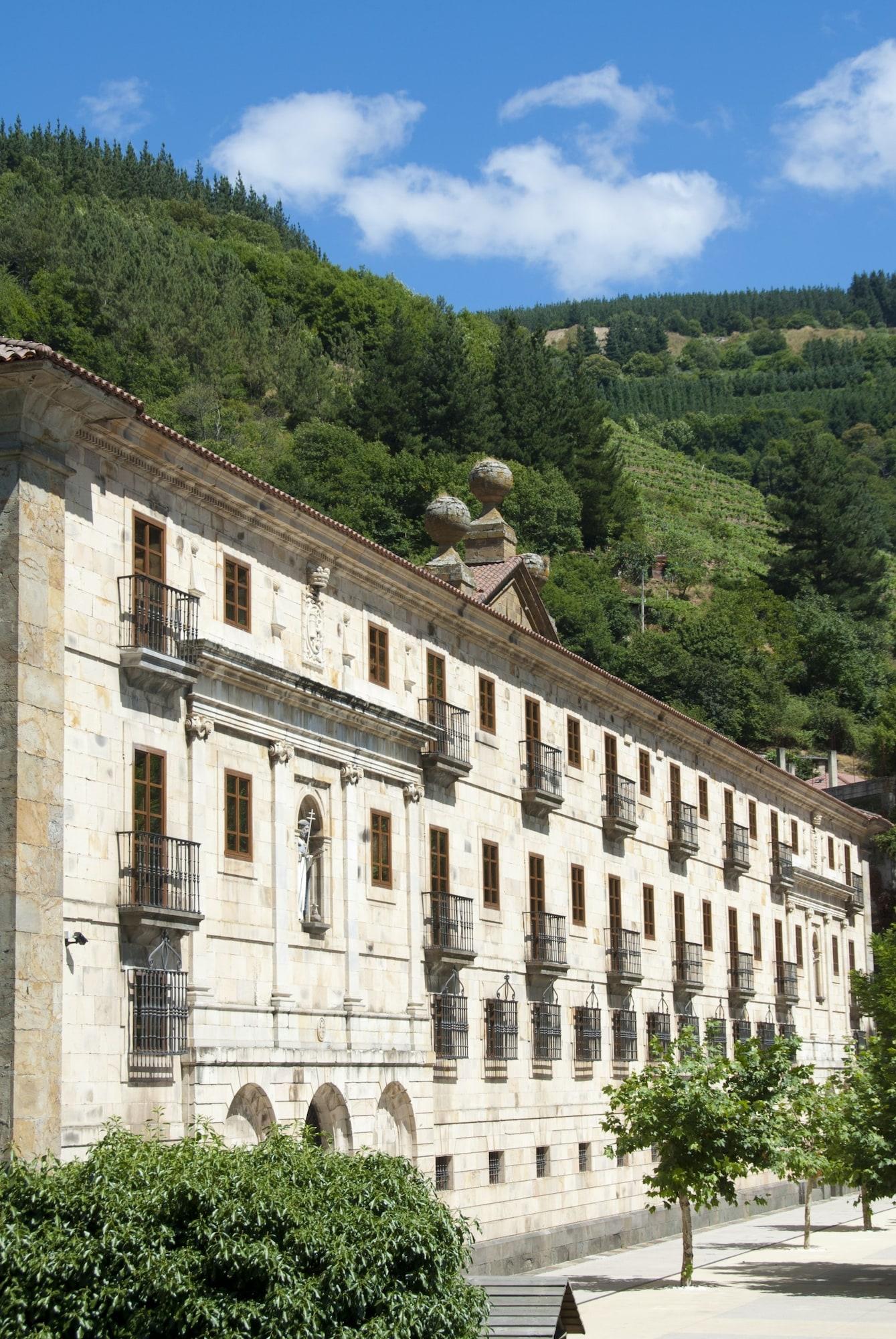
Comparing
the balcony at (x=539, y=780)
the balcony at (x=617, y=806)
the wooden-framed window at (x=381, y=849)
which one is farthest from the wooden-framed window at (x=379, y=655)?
the balcony at (x=617, y=806)

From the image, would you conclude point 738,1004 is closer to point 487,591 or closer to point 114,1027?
point 487,591

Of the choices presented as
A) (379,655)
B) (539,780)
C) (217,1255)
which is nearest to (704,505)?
(539,780)

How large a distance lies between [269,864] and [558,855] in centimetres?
1320

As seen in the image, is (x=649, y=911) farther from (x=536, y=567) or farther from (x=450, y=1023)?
(x=450, y=1023)

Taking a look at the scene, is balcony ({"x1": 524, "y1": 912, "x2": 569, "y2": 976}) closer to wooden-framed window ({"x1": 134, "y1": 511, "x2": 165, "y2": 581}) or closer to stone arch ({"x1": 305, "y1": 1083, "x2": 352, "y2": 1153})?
stone arch ({"x1": 305, "y1": 1083, "x2": 352, "y2": 1153})

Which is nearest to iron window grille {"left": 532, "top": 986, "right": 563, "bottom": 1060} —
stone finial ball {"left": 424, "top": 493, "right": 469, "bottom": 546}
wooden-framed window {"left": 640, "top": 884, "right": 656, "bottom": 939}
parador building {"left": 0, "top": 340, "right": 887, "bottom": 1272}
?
parador building {"left": 0, "top": 340, "right": 887, "bottom": 1272}

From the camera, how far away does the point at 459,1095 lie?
32.6 meters

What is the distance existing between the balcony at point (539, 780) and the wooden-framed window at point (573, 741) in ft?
5.76

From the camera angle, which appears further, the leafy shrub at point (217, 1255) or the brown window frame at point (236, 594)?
the brown window frame at point (236, 594)

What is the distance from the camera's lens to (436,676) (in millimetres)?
33531

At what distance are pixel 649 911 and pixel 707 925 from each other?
198 inches

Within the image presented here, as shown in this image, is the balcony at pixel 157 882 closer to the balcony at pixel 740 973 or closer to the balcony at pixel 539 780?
the balcony at pixel 539 780

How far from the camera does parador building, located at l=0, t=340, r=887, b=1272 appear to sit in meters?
21.3

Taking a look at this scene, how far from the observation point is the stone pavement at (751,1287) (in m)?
25.5
